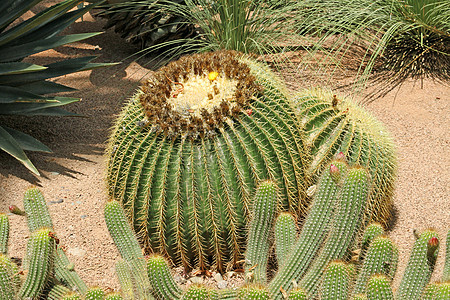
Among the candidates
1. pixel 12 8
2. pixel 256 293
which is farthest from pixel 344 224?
pixel 12 8

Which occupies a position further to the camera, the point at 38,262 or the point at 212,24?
the point at 212,24

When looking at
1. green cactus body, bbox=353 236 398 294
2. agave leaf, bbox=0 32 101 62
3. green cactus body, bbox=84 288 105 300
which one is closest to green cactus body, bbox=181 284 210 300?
green cactus body, bbox=84 288 105 300

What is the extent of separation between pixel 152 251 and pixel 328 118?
120 centimetres

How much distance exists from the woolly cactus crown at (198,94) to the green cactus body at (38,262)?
2.49 ft

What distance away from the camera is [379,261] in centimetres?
223

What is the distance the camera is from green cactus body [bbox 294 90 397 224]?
308cm

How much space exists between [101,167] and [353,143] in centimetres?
191

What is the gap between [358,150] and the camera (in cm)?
307

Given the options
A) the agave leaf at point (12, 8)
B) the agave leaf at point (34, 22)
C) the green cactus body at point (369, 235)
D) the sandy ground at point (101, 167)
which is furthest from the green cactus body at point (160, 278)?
the agave leaf at point (12, 8)

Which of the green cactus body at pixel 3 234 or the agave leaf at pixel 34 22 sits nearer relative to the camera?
the green cactus body at pixel 3 234

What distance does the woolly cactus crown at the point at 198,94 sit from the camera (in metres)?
2.78

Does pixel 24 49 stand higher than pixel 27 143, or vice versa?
pixel 24 49

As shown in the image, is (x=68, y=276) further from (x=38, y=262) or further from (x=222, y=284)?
(x=222, y=284)

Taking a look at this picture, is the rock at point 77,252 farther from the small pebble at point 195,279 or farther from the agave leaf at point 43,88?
the agave leaf at point 43,88
